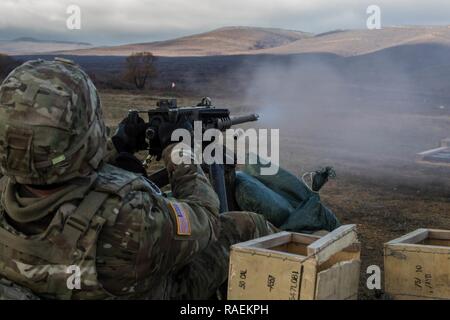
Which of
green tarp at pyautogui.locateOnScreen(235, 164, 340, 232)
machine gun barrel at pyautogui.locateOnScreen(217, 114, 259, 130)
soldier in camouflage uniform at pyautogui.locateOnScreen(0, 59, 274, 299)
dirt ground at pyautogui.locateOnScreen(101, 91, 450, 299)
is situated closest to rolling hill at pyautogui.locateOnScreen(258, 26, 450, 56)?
dirt ground at pyautogui.locateOnScreen(101, 91, 450, 299)

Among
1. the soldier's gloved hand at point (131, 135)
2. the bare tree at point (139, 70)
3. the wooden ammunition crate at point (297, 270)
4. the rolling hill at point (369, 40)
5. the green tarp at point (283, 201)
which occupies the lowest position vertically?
the green tarp at point (283, 201)

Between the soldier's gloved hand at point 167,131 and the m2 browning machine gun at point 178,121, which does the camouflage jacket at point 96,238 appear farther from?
the m2 browning machine gun at point 178,121

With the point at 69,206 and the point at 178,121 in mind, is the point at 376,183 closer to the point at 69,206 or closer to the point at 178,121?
the point at 178,121

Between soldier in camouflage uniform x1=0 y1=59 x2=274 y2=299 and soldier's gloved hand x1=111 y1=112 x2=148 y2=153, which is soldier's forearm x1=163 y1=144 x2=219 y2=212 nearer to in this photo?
soldier in camouflage uniform x1=0 y1=59 x2=274 y2=299

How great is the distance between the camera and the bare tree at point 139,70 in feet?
102

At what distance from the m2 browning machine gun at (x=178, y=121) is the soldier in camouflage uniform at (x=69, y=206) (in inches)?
32.3

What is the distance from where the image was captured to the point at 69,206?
7.01 feet

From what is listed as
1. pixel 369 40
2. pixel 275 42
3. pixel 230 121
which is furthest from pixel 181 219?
pixel 275 42

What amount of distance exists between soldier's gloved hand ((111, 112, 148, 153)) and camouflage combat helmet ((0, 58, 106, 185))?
3.34 feet

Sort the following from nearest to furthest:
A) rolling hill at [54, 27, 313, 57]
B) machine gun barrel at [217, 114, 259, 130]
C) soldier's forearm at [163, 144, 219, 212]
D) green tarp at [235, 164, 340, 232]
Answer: soldier's forearm at [163, 144, 219, 212]
machine gun barrel at [217, 114, 259, 130]
green tarp at [235, 164, 340, 232]
rolling hill at [54, 27, 313, 57]

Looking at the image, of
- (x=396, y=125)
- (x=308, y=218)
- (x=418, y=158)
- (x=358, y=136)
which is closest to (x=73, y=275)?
(x=308, y=218)

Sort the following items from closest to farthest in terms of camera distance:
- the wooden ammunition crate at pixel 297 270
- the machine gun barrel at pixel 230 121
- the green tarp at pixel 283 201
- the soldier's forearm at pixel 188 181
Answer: the wooden ammunition crate at pixel 297 270 < the soldier's forearm at pixel 188 181 < the machine gun barrel at pixel 230 121 < the green tarp at pixel 283 201

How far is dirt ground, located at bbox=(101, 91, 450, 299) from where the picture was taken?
575cm

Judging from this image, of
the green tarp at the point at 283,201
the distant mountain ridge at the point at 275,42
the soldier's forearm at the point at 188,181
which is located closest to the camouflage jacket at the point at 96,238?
the soldier's forearm at the point at 188,181
